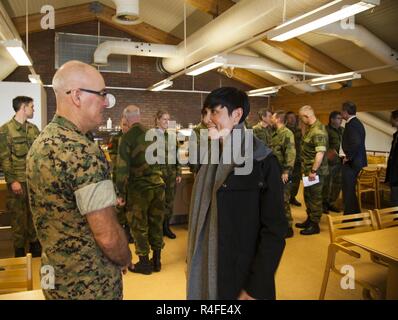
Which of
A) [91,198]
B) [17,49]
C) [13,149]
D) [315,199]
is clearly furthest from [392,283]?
[17,49]

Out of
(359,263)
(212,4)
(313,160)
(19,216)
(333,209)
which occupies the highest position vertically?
(212,4)

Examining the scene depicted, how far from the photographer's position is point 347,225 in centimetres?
287

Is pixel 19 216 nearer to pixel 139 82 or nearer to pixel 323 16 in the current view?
pixel 323 16

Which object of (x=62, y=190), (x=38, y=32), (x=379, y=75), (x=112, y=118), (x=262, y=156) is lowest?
(x=62, y=190)

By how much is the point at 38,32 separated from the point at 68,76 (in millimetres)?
9583

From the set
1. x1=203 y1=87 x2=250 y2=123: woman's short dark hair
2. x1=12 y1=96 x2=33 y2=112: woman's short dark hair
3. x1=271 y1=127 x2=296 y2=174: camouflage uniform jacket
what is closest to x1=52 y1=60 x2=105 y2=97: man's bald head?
x1=203 y1=87 x2=250 y2=123: woman's short dark hair

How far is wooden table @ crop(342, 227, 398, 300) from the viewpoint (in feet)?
7.12

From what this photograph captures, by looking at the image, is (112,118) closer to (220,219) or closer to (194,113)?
(194,113)

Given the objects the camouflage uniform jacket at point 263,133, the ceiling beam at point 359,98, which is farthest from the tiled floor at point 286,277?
the ceiling beam at point 359,98

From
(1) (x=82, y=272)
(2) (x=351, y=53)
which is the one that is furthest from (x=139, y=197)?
(2) (x=351, y=53)

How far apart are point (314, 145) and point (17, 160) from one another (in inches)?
158

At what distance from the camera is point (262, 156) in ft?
4.83

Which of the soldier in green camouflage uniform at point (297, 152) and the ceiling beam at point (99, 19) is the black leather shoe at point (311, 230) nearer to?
the soldier in green camouflage uniform at point (297, 152)
